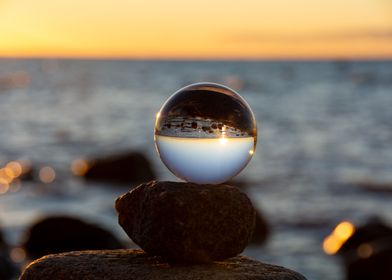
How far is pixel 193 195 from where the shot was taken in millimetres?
4746

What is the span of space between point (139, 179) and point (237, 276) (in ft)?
54.4

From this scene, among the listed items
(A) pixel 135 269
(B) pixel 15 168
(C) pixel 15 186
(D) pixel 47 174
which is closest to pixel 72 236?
(A) pixel 135 269

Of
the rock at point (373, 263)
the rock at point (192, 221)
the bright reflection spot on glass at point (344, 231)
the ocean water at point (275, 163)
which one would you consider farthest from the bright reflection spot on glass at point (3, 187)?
the rock at point (192, 221)

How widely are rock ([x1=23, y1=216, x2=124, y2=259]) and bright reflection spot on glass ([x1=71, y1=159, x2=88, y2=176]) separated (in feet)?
32.7

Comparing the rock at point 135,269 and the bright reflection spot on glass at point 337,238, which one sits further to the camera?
the bright reflection spot on glass at point 337,238

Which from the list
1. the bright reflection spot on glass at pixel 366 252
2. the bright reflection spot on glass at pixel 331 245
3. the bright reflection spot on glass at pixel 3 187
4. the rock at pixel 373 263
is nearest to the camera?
the rock at pixel 373 263

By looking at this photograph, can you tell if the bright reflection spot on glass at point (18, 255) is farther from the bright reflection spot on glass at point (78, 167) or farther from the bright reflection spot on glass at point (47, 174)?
the bright reflection spot on glass at point (47, 174)

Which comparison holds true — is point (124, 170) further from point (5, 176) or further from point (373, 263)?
point (373, 263)

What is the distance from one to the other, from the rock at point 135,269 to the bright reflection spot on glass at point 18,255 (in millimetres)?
8544

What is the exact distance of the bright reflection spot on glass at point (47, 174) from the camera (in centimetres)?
2364

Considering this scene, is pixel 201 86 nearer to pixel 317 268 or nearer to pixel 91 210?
pixel 317 268

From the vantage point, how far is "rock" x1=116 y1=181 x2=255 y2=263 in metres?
4.69

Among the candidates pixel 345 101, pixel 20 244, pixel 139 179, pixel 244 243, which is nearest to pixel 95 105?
pixel 345 101

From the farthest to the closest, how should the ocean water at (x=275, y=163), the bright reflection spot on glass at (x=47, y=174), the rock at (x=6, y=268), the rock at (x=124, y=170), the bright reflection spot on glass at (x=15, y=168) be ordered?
the bright reflection spot on glass at (x=15, y=168), the bright reflection spot on glass at (x=47, y=174), the rock at (x=124, y=170), the ocean water at (x=275, y=163), the rock at (x=6, y=268)
